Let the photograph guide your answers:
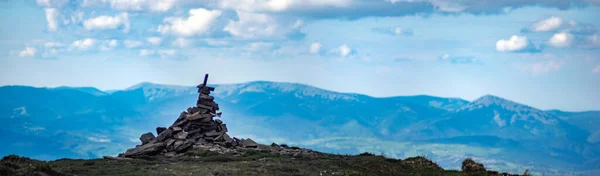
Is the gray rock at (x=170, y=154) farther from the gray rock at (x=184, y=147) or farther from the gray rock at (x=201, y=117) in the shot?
the gray rock at (x=201, y=117)

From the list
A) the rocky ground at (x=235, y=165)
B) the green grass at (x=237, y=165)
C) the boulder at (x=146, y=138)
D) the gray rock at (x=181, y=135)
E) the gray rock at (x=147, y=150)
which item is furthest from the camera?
the boulder at (x=146, y=138)

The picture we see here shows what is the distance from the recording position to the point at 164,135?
5650 cm

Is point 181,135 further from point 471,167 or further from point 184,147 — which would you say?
point 471,167

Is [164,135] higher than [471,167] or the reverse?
higher

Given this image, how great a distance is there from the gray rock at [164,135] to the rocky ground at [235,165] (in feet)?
11.8

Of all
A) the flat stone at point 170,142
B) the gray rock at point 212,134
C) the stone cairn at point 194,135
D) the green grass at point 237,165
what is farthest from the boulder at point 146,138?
the green grass at point 237,165

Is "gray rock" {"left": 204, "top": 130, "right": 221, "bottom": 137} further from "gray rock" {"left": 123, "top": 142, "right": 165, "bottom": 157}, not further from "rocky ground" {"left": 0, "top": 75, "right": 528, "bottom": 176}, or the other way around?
"gray rock" {"left": 123, "top": 142, "right": 165, "bottom": 157}

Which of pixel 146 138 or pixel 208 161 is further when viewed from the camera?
pixel 146 138

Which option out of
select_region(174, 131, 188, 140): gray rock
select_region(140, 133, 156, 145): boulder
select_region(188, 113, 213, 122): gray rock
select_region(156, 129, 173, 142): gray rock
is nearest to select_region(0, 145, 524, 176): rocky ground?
select_region(174, 131, 188, 140): gray rock

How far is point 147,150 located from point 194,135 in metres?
7.12

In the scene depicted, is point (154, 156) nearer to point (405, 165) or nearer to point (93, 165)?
point (93, 165)

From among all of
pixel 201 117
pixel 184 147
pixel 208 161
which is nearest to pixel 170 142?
pixel 184 147

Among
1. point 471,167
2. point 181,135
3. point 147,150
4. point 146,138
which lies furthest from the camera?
point 146,138

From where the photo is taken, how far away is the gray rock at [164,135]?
2215 inches
